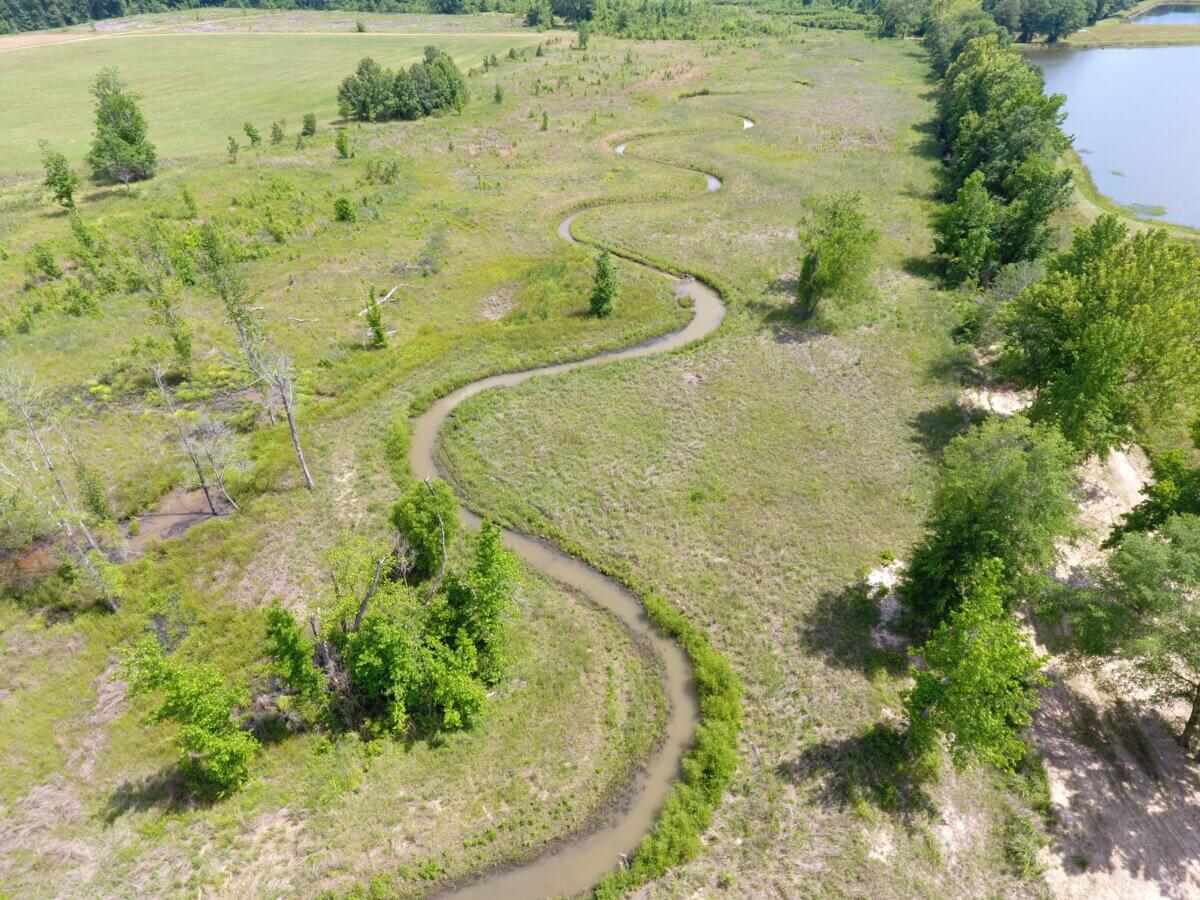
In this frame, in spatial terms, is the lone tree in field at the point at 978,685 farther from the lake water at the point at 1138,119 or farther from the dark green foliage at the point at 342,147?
the dark green foliage at the point at 342,147

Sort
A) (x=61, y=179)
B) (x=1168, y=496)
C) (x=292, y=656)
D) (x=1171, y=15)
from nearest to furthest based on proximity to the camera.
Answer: (x=292, y=656)
(x=1168, y=496)
(x=61, y=179)
(x=1171, y=15)

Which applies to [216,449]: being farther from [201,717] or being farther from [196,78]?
[196,78]

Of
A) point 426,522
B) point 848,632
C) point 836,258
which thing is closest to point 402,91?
point 836,258

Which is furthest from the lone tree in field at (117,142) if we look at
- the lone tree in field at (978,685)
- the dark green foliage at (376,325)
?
the lone tree in field at (978,685)

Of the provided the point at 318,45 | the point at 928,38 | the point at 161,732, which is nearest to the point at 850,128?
the point at 928,38

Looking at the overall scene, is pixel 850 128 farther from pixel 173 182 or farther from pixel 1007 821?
pixel 1007 821

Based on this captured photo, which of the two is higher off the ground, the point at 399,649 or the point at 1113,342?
the point at 1113,342

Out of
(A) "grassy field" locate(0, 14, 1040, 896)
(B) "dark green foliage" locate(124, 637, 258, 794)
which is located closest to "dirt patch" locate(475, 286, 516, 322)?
(A) "grassy field" locate(0, 14, 1040, 896)

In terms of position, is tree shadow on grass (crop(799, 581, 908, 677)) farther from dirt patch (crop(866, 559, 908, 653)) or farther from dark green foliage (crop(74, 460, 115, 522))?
dark green foliage (crop(74, 460, 115, 522))
